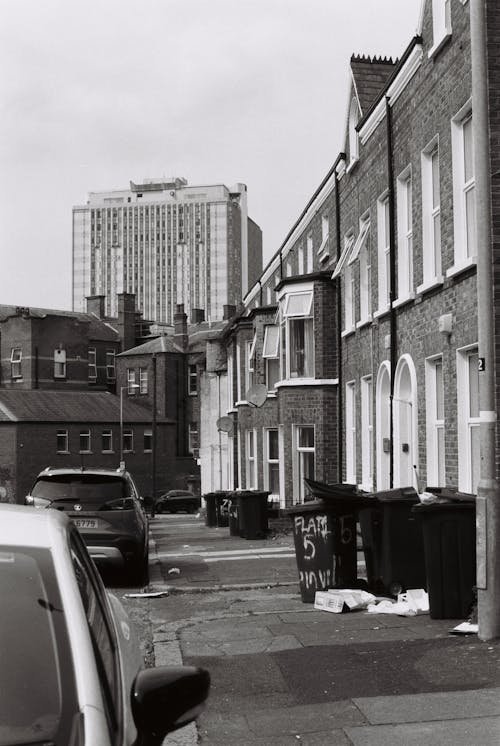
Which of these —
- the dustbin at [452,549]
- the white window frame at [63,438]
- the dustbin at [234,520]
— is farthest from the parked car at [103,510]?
the white window frame at [63,438]

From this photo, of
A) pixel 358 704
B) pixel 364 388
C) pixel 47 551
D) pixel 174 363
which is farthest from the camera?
pixel 174 363

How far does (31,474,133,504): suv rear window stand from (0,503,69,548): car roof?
29.4ft

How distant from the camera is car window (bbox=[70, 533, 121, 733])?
8.89ft

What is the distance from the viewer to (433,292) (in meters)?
13.9

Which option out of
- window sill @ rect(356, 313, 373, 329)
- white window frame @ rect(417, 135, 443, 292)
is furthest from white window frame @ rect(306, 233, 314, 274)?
white window frame @ rect(417, 135, 443, 292)

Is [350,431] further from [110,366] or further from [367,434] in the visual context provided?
[110,366]

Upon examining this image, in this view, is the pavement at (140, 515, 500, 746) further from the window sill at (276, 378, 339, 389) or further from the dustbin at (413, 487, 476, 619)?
the window sill at (276, 378, 339, 389)

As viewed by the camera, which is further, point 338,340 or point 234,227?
point 234,227

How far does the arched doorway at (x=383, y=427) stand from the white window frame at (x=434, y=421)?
2836 mm

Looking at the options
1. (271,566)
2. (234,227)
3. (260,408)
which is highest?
(234,227)

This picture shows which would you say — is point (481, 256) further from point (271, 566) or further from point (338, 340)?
point (338, 340)

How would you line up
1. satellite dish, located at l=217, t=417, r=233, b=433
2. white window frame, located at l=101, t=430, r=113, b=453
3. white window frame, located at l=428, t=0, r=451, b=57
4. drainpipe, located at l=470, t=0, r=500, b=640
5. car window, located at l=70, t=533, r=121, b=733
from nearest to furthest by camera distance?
car window, located at l=70, t=533, r=121, b=733, drainpipe, located at l=470, t=0, r=500, b=640, white window frame, located at l=428, t=0, r=451, b=57, satellite dish, located at l=217, t=417, r=233, b=433, white window frame, located at l=101, t=430, r=113, b=453

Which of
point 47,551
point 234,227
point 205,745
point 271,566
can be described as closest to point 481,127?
point 205,745

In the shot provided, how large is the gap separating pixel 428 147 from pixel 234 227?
15253 centimetres
